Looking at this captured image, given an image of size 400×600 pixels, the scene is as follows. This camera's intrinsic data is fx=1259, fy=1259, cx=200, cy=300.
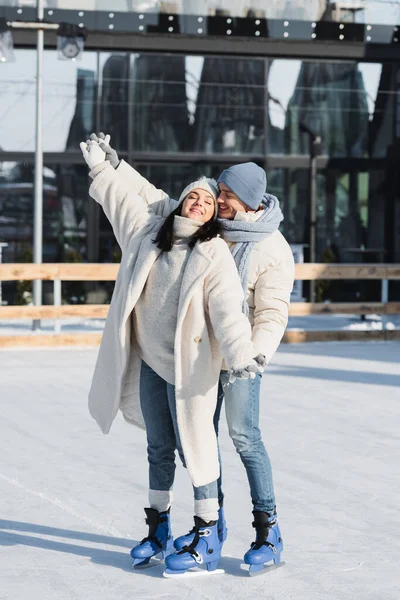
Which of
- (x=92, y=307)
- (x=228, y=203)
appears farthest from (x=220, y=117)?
(x=228, y=203)

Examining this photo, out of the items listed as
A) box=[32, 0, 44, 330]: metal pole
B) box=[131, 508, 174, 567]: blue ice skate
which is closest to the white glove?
box=[131, 508, 174, 567]: blue ice skate

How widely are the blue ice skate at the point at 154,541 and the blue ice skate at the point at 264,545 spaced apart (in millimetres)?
318

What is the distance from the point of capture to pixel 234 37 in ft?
65.3

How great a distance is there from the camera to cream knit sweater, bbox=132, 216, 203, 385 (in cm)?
432

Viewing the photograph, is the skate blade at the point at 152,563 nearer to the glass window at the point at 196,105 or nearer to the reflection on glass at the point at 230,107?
the glass window at the point at 196,105

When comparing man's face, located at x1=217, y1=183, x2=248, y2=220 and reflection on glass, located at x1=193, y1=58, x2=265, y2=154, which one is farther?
reflection on glass, located at x1=193, y1=58, x2=265, y2=154

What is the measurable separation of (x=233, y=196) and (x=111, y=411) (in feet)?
2.87

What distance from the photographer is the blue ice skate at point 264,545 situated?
4.38 meters

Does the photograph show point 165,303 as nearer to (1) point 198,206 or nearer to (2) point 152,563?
(1) point 198,206

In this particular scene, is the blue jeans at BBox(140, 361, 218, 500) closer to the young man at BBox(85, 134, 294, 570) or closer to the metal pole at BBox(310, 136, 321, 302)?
the young man at BBox(85, 134, 294, 570)

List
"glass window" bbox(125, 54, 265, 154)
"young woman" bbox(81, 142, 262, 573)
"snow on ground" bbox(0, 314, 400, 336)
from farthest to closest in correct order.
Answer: "glass window" bbox(125, 54, 265, 154) < "snow on ground" bbox(0, 314, 400, 336) < "young woman" bbox(81, 142, 262, 573)

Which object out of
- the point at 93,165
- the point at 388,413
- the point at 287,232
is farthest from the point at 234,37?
the point at 93,165

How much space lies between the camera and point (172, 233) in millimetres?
4348

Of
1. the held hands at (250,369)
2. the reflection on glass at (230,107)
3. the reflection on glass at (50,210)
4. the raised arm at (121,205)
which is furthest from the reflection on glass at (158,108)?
the held hands at (250,369)
